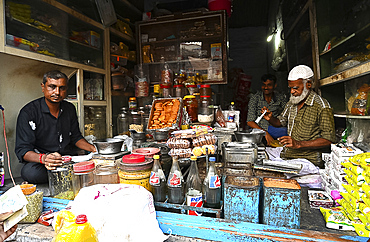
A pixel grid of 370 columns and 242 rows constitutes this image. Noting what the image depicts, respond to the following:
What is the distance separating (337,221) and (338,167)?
42cm

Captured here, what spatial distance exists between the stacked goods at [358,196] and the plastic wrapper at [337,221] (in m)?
0.02

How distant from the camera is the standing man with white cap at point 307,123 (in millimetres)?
2229

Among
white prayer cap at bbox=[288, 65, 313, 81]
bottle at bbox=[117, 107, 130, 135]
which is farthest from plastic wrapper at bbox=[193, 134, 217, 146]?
bottle at bbox=[117, 107, 130, 135]

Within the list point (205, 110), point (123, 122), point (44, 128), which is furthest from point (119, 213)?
point (123, 122)

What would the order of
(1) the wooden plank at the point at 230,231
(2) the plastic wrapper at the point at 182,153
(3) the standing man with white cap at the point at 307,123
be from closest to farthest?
(1) the wooden plank at the point at 230,231, (2) the plastic wrapper at the point at 182,153, (3) the standing man with white cap at the point at 307,123

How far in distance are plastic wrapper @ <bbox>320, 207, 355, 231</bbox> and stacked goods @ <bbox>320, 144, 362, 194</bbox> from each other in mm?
241

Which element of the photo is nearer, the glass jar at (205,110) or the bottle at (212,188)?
the bottle at (212,188)

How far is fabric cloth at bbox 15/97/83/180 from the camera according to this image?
2162 mm

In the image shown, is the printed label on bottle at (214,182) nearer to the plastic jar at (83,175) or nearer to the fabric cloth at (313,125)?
the plastic jar at (83,175)

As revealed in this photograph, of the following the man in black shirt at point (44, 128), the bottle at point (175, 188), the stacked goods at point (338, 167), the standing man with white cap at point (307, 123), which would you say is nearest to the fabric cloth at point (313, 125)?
the standing man with white cap at point (307, 123)

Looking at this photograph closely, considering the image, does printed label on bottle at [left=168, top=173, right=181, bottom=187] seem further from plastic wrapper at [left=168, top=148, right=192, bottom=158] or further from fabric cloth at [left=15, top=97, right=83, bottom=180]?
fabric cloth at [left=15, top=97, right=83, bottom=180]

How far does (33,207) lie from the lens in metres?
1.33

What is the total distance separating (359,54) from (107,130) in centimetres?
351

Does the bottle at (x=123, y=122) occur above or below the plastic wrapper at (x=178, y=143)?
above
